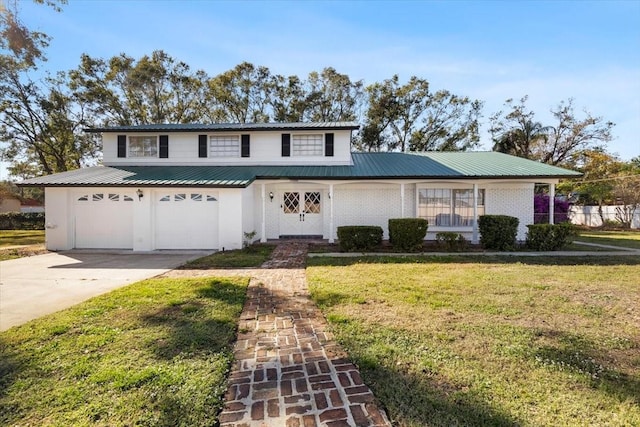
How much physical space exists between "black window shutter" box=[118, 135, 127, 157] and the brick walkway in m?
13.6

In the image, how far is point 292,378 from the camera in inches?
115

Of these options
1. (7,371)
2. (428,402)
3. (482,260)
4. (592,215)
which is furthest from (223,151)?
(592,215)

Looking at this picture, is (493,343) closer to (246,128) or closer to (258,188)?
(258,188)

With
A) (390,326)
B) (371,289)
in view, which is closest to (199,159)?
(371,289)

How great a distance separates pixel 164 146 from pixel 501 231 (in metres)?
15.2

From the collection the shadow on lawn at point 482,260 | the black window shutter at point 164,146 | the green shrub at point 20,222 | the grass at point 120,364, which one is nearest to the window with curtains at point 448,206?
the shadow on lawn at point 482,260

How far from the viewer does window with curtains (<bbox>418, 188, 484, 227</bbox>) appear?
13.5 metres

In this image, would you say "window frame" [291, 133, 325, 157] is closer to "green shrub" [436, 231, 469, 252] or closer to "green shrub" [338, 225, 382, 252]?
"green shrub" [338, 225, 382, 252]

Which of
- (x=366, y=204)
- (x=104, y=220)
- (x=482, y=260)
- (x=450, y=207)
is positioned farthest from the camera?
(x=366, y=204)

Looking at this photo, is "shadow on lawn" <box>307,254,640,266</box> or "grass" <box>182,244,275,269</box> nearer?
"grass" <box>182,244,275,269</box>

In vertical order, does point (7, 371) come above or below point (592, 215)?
below

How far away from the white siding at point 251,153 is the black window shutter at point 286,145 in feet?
0.53

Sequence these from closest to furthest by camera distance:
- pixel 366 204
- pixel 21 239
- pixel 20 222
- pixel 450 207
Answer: pixel 450 207, pixel 366 204, pixel 21 239, pixel 20 222

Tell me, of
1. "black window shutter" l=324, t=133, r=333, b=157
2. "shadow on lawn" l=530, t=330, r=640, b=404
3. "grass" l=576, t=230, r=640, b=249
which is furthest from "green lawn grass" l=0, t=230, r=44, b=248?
"grass" l=576, t=230, r=640, b=249
